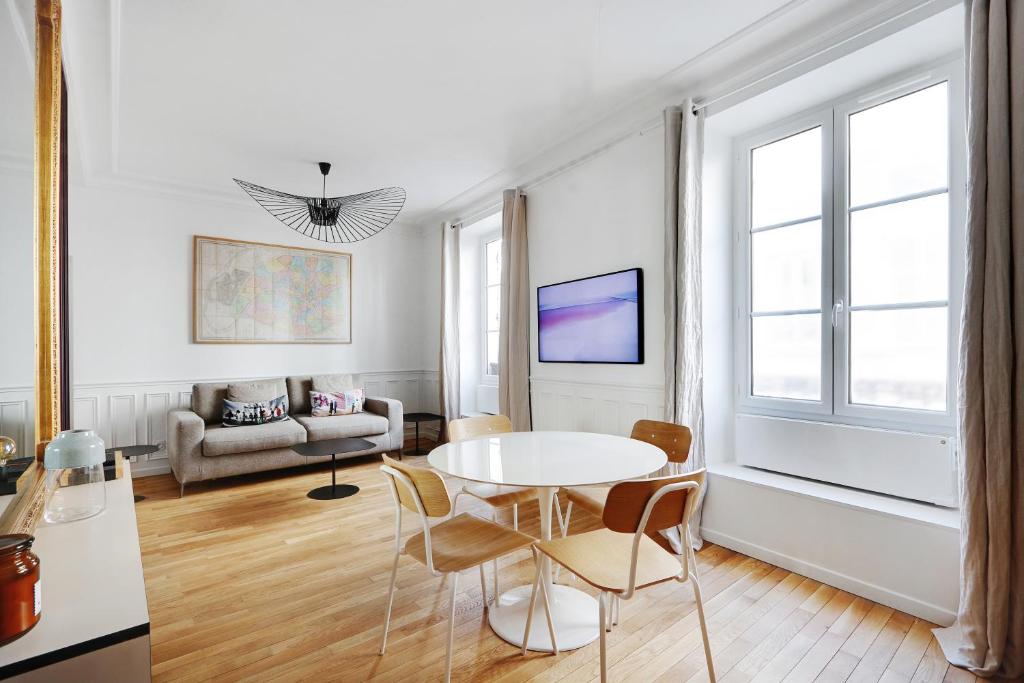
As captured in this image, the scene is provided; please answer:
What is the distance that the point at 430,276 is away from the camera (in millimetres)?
6371

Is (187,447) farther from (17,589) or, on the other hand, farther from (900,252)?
(900,252)

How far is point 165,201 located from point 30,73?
3.94 metres

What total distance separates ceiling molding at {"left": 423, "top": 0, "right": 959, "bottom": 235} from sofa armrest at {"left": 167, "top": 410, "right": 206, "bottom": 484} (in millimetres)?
3588

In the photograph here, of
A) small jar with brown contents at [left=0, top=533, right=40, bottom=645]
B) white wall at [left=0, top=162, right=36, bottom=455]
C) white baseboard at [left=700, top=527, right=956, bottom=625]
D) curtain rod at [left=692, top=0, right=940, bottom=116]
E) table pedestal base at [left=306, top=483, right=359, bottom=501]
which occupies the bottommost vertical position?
table pedestal base at [left=306, top=483, right=359, bottom=501]

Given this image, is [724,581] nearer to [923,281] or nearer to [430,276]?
[923,281]

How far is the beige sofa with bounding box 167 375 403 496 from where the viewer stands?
4.13m

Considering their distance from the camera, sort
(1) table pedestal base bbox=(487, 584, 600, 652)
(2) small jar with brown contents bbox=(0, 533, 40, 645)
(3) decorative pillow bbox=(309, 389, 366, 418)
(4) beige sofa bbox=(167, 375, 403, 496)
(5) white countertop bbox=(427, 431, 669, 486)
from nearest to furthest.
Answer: (2) small jar with brown contents bbox=(0, 533, 40, 645) → (5) white countertop bbox=(427, 431, 669, 486) → (1) table pedestal base bbox=(487, 584, 600, 652) → (4) beige sofa bbox=(167, 375, 403, 496) → (3) decorative pillow bbox=(309, 389, 366, 418)

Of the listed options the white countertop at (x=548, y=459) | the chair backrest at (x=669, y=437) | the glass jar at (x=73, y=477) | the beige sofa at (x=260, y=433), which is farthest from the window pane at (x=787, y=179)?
the beige sofa at (x=260, y=433)

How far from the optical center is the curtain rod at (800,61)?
2.22 metres

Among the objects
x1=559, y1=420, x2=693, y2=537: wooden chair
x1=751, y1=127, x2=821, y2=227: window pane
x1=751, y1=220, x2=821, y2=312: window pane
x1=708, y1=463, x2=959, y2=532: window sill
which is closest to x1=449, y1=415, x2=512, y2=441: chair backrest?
x1=559, y1=420, x2=693, y2=537: wooden chair

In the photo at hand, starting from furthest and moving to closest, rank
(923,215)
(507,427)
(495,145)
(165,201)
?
(165,201), (495,145), (507,427), (923,215)

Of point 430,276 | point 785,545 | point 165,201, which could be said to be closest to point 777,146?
point 785,545

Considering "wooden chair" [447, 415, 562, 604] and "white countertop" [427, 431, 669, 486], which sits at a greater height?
"white countertop" [427, 431, 669, 486]

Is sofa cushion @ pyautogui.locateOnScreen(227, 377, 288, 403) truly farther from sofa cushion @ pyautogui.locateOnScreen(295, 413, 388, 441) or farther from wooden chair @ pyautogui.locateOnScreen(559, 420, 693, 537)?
wooden chair @ pyautogui.locateOnScreen(559, 420, 693, 537)
